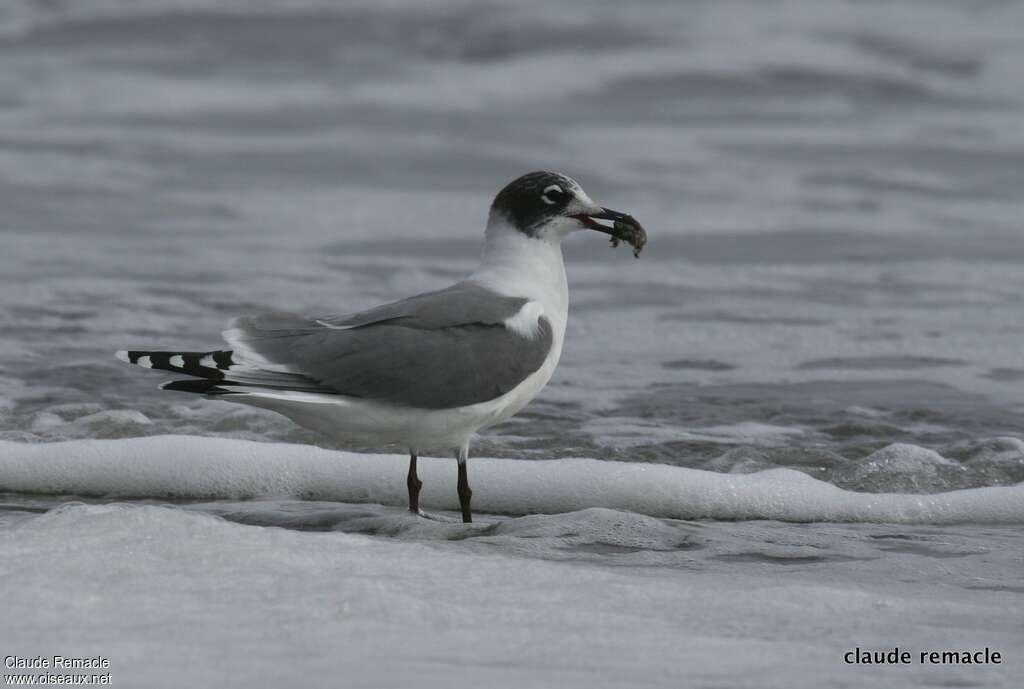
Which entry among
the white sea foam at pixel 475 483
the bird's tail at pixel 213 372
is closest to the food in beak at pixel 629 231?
the white sea foam at pixel 475 483

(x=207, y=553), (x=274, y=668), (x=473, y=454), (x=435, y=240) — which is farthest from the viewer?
(x=435, y=240)

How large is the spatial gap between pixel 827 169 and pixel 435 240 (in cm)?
432

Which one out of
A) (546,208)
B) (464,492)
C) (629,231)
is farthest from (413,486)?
(629,231)

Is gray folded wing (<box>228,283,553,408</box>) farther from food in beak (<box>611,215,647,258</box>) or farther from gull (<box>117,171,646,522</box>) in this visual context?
food in beak (<box>611,215,647,258</box>)

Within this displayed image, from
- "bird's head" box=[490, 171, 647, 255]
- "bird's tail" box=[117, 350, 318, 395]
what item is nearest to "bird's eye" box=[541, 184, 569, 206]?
"bird's head" box=[490, 171, 647, 255]

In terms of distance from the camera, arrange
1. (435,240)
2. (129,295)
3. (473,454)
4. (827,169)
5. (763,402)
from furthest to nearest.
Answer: (827,169) < (435,240) < (129,295) < (763,402) < (473,454)

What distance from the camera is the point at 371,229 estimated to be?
1173cm

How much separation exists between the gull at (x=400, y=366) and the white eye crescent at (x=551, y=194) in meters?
0.39

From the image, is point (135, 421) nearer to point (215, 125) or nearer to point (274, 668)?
point (274, 668)

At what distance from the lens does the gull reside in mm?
4922

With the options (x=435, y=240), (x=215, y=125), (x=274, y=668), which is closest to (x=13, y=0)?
(x=215, y=125)

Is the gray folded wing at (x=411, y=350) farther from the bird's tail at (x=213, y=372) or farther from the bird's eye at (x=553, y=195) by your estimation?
the bird's eye at (x=553, y=195)

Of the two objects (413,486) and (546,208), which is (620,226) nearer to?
(546,208)

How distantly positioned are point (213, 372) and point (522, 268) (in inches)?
46.4
